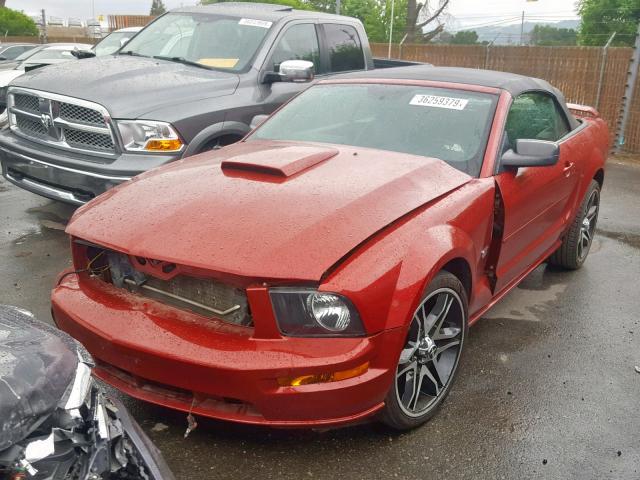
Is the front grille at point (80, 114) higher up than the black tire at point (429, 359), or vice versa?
the front grille at point (80, 114)

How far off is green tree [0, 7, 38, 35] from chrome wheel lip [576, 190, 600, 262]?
104 ft

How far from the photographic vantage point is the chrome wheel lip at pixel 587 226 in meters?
5.12

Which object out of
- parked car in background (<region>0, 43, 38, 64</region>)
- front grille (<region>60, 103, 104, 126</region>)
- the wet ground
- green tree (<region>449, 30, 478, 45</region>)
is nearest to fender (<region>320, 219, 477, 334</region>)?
the wet ground

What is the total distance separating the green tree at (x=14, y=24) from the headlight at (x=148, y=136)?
2994 centimetres

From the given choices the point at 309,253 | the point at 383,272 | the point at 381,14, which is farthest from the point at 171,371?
the point at 381,14

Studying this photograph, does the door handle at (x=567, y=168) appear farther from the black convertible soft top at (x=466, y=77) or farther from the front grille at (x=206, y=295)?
the front grille at (x=206, y=295)

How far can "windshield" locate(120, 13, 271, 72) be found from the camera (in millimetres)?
6031

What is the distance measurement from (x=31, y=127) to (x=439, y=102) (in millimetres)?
3622

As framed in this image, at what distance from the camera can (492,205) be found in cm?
341

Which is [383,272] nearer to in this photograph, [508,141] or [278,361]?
[278,361]

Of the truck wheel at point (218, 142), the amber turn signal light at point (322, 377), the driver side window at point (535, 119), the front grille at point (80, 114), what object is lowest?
the amber turn signal light at point (322, 377)

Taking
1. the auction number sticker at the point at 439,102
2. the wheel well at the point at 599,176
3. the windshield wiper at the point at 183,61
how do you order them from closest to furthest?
the auction number sticker at the point at 439,102, the wheel well at the point at 599,176, the windshield wiper at the point at 183,61

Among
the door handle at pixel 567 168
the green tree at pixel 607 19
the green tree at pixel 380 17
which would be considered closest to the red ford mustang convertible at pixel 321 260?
the door handle at pixel 567 168

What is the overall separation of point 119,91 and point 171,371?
3273 mm
